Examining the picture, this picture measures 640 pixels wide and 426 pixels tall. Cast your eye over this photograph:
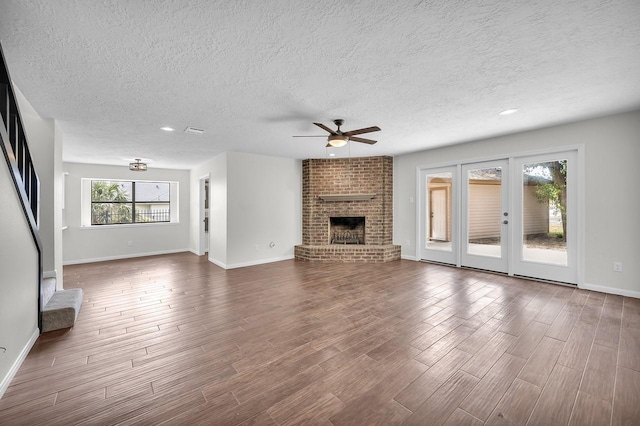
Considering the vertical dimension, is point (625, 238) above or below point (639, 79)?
below

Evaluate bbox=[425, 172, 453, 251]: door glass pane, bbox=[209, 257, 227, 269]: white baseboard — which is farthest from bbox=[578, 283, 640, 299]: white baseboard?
bbox=[209, 257, 227, 269]: white baseboard

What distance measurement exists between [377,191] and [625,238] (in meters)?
3.79

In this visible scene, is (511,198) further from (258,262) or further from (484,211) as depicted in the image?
(258,262)

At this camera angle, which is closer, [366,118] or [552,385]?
[552,385]

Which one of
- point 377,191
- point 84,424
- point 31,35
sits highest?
point 31,35

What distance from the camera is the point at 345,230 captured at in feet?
21.2

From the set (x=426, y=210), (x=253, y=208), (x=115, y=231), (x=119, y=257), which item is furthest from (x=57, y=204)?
(x=426, y=210)

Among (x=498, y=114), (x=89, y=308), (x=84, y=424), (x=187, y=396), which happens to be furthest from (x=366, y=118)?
(x=89, y=308)

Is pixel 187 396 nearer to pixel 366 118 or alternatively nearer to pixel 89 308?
pixel 89 308

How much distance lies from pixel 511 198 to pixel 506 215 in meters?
0.29

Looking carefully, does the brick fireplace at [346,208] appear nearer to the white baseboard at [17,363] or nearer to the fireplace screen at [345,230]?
the fireplace screen at [345,230]

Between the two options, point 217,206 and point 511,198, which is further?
point 217,206

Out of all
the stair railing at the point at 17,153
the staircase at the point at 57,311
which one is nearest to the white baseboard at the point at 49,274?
the staircase at the point at 57,311

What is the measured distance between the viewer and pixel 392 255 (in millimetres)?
5887
